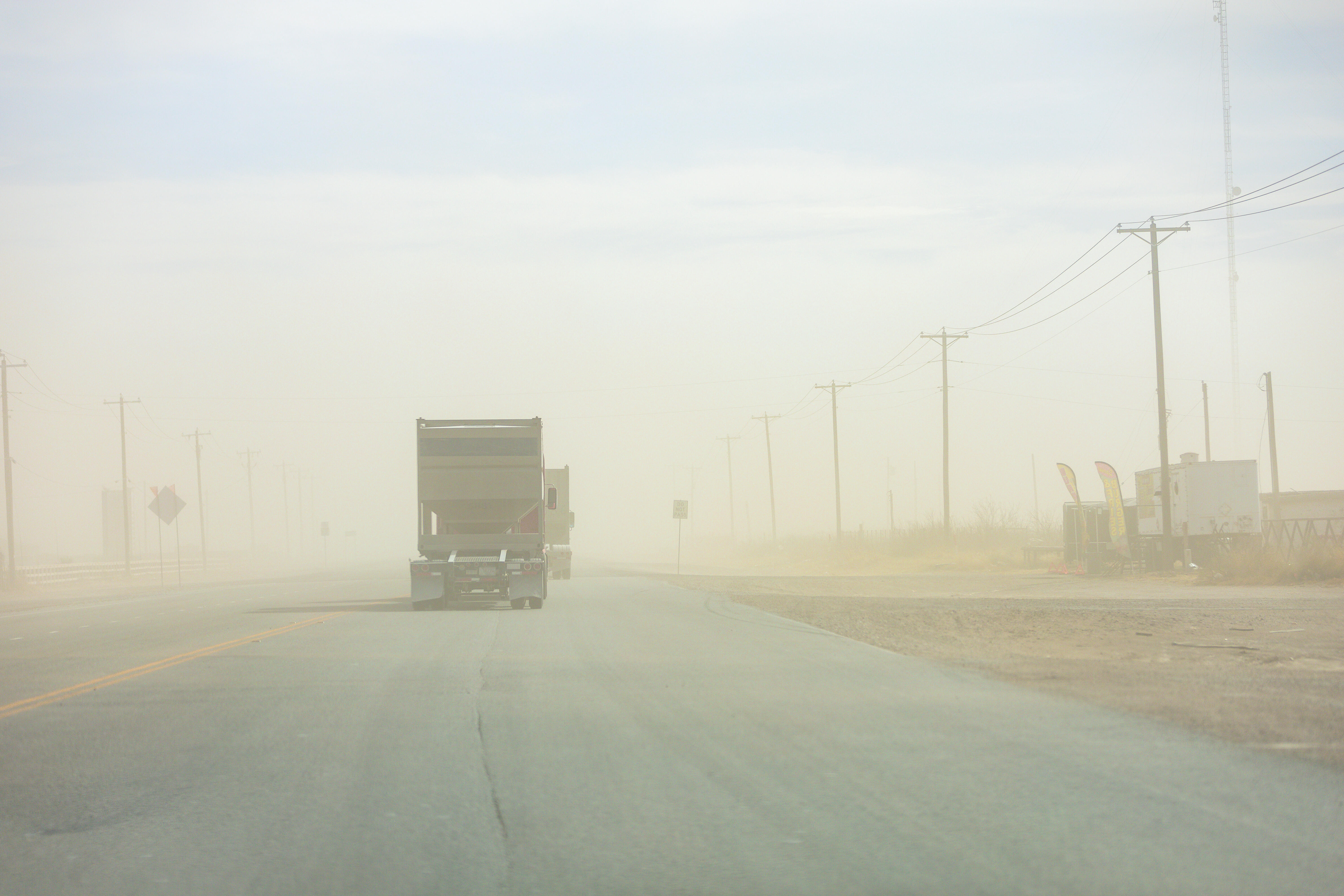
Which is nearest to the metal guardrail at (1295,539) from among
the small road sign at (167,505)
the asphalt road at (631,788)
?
the asphalt road at (631,788)

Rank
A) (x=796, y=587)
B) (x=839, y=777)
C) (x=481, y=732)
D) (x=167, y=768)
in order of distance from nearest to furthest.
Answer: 1. (x=839, y=777)
2. (x=167, y=768)
3. (x=481, y=732)
4. (x=796, y=587)

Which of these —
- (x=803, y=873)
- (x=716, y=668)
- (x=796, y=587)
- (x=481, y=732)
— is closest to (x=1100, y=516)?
(x=796, y=587)

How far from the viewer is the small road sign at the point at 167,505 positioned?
42469 millimetres

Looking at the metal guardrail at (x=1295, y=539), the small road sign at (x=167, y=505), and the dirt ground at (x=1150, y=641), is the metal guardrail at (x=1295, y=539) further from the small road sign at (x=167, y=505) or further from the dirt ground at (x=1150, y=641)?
the small road sign at (x=167, y=505)

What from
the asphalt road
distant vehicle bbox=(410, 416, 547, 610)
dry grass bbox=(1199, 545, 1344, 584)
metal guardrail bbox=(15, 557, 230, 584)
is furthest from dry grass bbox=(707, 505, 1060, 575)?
the asphalt road

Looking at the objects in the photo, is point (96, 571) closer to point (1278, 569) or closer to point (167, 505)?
point (167, 505)

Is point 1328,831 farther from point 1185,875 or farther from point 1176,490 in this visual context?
point 1176,490

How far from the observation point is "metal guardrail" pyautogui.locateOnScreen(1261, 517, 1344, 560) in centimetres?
3381

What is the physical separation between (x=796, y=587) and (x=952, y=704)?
2790 cm

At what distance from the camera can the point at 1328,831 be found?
589 cm

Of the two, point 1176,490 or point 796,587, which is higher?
point 1176,490

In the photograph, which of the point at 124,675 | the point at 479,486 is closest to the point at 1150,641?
the point at 124,675

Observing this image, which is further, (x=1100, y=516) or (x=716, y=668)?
(x=1100, y=516)

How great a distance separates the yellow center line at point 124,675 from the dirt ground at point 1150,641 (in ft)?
30.8
